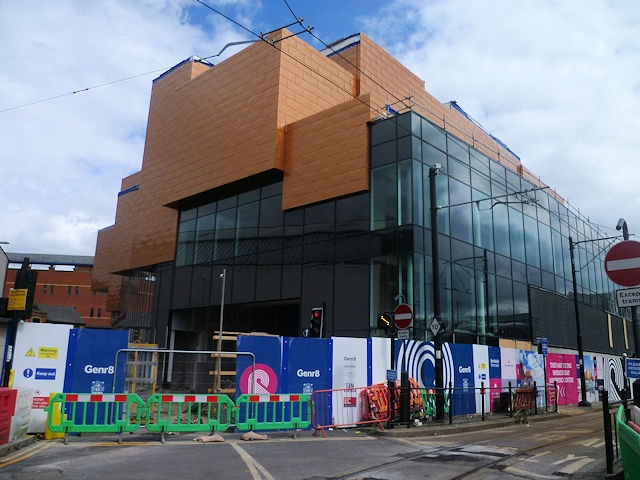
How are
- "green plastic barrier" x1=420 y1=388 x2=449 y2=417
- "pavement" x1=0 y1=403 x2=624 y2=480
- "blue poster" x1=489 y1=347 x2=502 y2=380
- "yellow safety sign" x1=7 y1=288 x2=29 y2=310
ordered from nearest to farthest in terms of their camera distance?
1. "pavement" x1=0 y1=403 x2=624 y2=480
2. "yellow safety sign" x1=7 y1=288 x2=29 y2=310
3. "green plastic barrier" x1=420 y1=388 x2=449 y2=417
4. "blue poster" x1=489 y1=347 x2=502 y2=380

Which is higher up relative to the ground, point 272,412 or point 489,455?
point 272,412

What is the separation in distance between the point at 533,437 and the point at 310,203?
50.1ft

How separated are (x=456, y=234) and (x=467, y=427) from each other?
1158 cm

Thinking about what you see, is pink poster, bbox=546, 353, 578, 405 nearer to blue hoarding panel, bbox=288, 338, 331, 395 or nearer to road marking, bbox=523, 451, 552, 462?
blue hoarding panel, bbox=288, 338, 331, 395

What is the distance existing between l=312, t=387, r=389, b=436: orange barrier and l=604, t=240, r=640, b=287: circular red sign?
8.25 m

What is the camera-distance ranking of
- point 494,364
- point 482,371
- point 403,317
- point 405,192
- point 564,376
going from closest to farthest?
point 403,317 → point 482,371 → point 494,364 → point 405,192 → point 564,376

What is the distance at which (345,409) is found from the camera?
1457cm

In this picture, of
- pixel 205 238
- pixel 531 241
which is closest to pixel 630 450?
pixel 531 241

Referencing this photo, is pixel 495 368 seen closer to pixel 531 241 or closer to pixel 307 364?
pixel 307 364

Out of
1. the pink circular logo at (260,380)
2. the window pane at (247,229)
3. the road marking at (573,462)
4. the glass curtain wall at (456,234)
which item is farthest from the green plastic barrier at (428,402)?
the window pane at (247,229)

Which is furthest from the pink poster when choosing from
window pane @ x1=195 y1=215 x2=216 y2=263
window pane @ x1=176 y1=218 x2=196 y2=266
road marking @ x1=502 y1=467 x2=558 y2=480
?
window pane @ x1=176 y1=218 x2=196 y2=266

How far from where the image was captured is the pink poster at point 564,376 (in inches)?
1021

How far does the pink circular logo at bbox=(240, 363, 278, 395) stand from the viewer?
13469 mm

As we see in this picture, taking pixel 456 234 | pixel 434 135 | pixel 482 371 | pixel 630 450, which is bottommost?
pixel 630 450
